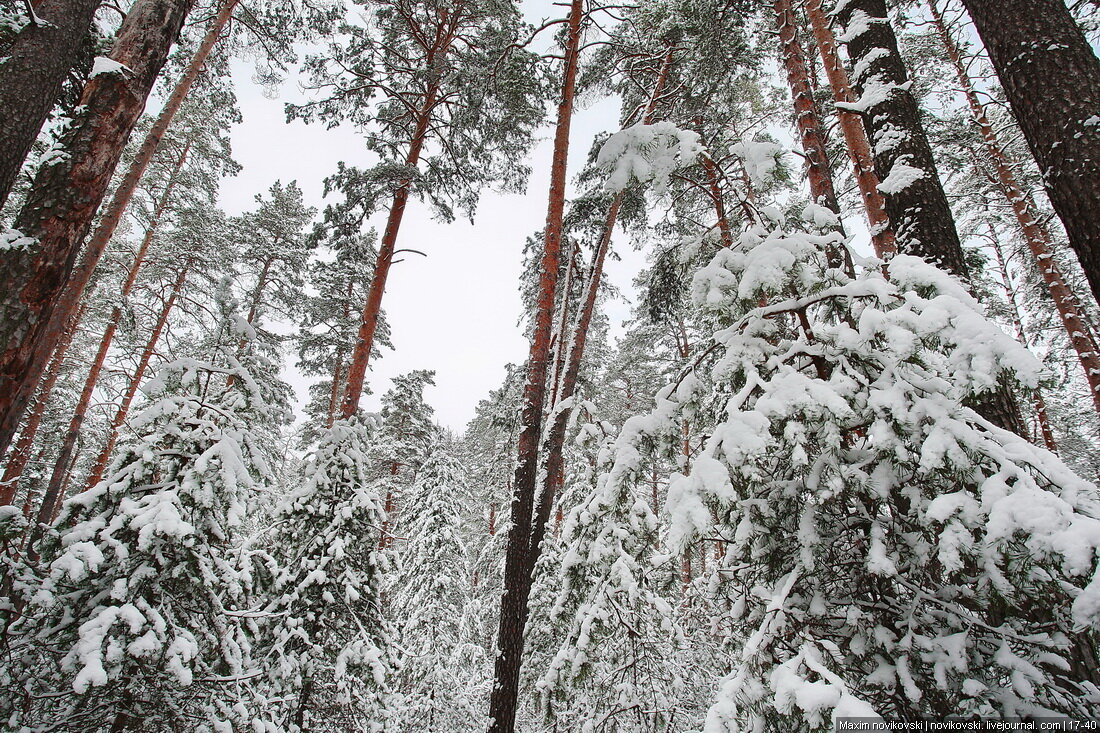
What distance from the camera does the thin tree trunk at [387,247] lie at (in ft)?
25.0

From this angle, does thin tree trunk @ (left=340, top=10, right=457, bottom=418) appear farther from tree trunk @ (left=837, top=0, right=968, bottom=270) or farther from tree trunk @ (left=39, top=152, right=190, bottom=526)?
tree trunk @ (left=39, top=152, right=190, bottom=526)

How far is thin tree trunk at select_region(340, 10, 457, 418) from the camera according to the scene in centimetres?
762

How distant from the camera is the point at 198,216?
15.8 meters

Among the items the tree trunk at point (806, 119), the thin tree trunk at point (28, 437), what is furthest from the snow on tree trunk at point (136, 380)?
the tree trunk at point (806, 119)

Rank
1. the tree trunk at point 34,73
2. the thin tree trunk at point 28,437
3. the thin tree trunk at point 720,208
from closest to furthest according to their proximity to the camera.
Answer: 1. the thin tree trunk at point 720,208
2. the tree trunk at point 34,73
3. the thin tree trunk at point 28,437

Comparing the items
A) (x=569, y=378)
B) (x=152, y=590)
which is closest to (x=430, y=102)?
(x=569, y=378)

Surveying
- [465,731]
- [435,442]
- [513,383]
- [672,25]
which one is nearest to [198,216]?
[435,442]

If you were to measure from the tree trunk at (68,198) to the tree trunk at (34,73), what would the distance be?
178mm

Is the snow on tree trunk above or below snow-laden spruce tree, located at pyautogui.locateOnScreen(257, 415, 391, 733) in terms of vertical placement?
above

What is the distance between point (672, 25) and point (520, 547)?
30.6 ft

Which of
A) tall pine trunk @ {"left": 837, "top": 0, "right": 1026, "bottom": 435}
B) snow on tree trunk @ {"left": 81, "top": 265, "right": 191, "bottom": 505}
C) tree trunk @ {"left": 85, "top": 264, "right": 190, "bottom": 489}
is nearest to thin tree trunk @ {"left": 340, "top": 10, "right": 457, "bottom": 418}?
tall pine trunk @ {"left": 837, "top": 0, "right": 1026, "bottom": 435}

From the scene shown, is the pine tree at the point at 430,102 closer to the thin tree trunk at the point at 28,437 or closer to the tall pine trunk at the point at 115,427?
the tall pine trunk at the point at 115,427

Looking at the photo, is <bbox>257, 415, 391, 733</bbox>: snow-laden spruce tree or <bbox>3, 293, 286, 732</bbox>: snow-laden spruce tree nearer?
<bbox>3, 293, 286, 732</bbox>: snow-laden spruce tree

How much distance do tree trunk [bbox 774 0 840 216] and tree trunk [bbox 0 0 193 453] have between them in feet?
20.6
